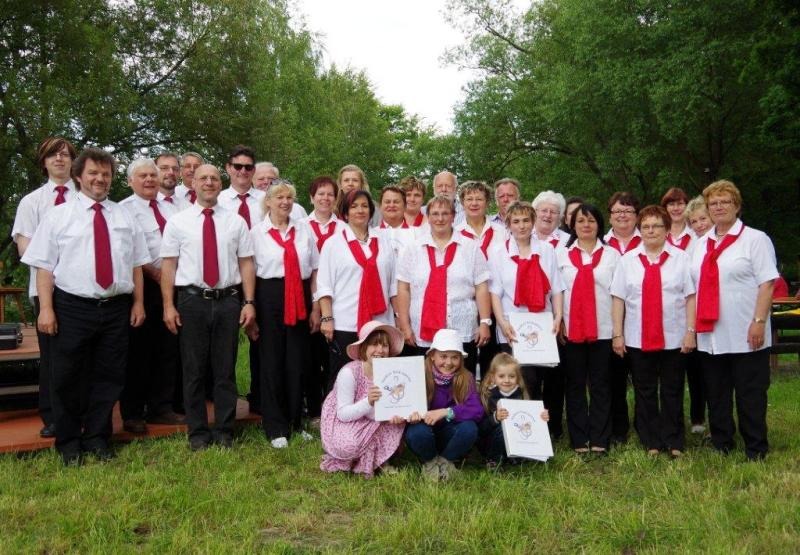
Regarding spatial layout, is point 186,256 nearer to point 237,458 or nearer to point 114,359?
point 114,359

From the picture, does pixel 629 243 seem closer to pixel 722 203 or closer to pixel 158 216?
pixel 722 203

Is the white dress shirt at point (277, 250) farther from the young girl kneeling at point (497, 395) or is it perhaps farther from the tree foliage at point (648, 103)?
the tree foliage at point (648, 103)

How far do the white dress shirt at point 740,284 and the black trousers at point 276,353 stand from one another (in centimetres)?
334

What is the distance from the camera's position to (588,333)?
5809 mm

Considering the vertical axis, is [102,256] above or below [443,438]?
above

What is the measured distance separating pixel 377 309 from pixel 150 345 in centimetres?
218

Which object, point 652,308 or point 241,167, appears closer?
point 652,308

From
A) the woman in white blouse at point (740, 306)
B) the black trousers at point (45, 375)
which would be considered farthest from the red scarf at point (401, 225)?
the black trousers at point (45, 375)

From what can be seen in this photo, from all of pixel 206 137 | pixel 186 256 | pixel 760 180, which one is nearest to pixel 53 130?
pixel 206 137

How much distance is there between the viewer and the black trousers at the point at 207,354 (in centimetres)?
589

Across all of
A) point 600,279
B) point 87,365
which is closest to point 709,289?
point 600,279

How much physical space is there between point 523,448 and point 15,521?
3265mm

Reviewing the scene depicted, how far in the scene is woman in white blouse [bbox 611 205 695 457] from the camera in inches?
222

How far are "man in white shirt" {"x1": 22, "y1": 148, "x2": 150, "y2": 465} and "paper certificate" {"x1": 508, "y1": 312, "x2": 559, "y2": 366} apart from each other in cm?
302
